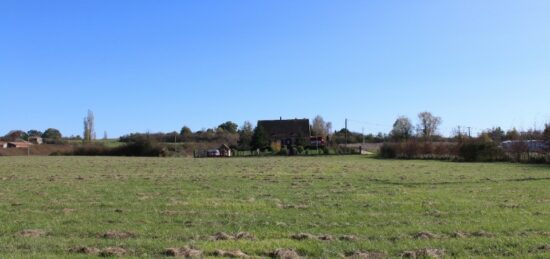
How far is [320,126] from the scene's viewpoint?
143000mm

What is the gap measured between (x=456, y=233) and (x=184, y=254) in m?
5.38

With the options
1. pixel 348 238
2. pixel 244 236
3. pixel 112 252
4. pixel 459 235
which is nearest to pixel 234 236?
pixel 244 236

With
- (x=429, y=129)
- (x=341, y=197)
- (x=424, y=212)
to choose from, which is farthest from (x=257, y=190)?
(x=429, y=129)

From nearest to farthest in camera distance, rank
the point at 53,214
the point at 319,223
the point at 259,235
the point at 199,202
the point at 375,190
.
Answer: the point at 259,235 → the point at 319,223 → the point at 53,214 → the point at 199,202 → the point at 375,190

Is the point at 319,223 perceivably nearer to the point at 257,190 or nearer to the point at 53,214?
the point at 53,214

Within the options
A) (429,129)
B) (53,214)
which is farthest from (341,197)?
(429,129)

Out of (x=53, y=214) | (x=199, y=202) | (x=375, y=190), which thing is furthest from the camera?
(x=375, y=190)

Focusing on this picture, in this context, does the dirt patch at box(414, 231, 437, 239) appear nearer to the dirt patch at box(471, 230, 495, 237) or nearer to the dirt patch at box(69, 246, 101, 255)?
the dirt patch at box(471, 230, 495, 237)

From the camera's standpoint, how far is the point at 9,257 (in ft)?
26.7

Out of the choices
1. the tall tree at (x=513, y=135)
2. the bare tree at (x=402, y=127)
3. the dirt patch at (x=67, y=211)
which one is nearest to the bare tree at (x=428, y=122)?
the bare tree at (x=402, y=127)

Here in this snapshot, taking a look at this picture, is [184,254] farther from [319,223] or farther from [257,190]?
[257,190]

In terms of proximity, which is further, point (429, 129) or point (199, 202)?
point (429, 129)

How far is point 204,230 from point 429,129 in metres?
129

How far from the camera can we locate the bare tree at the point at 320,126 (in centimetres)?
13988
